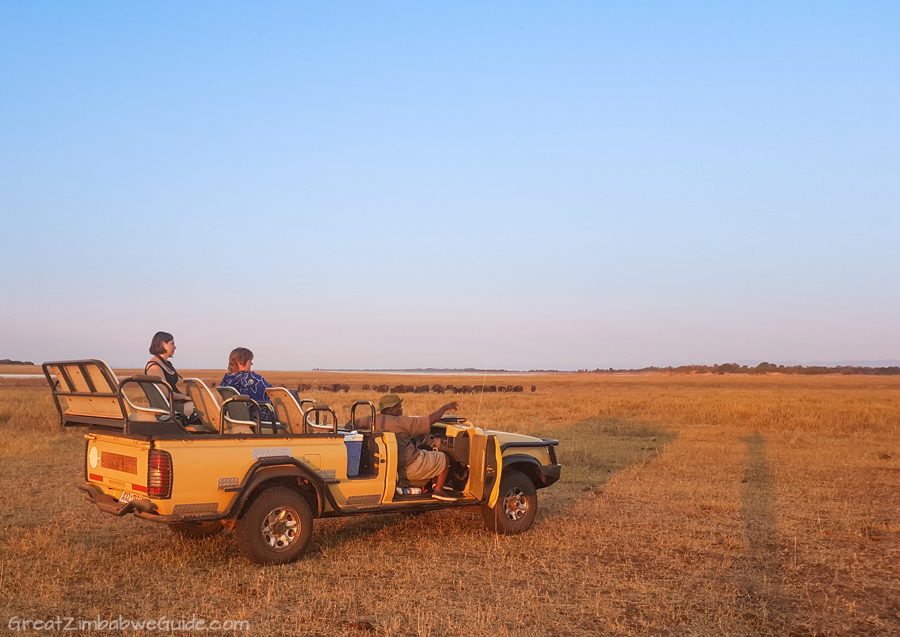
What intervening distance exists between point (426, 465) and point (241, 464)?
7.18ft

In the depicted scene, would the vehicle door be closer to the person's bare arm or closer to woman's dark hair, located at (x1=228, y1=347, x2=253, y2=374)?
the person's bare arm

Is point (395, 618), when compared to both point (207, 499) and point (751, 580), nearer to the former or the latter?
point (207, 499)

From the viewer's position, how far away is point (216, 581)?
21.5ft

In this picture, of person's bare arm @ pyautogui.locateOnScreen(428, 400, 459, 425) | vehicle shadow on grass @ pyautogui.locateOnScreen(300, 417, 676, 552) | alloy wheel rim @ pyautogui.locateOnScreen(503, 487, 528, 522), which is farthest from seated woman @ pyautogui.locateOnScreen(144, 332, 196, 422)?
alloy wheel rim @ pyautogui.locateOnScreen(503, 487, 528, 522)

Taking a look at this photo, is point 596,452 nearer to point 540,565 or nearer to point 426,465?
point 426,465

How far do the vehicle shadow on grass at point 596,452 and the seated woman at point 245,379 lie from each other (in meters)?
4.36

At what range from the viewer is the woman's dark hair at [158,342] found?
25.9 ft

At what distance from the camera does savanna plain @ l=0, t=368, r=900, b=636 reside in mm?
Answer: 5758

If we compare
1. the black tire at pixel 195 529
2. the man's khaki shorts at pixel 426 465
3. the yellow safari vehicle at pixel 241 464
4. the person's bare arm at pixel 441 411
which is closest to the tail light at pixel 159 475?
the yellow safari vehicle at pixel 241 464

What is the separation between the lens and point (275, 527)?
7.10 m

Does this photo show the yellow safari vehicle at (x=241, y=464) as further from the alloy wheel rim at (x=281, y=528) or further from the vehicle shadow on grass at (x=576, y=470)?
the vehicle shadow on grass at (x=576, y=470)

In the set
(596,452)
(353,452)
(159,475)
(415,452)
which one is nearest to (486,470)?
(415,452)

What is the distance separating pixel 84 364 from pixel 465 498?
13.2 ft

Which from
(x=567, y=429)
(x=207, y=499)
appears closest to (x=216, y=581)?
(x=207, y=499)
